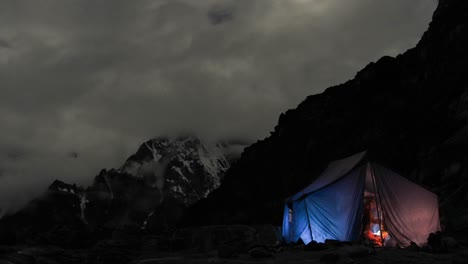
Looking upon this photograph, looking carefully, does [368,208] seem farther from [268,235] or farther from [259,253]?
[268,235]

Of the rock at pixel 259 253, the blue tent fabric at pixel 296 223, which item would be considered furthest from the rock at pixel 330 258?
the blue tent fabric at pixel 296 223

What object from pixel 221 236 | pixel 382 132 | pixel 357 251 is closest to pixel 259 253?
pixel 357 251

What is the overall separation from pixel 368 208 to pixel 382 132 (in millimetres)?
36685

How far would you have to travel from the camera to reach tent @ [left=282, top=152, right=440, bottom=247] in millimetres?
20172

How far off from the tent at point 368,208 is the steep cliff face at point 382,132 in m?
2.50

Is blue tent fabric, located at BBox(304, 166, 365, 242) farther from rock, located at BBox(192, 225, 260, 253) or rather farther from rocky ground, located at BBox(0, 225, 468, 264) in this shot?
rock, located at BBox(192, 225, 260, 253)

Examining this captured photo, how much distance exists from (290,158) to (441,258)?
6471 cm

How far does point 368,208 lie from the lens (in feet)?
68.7

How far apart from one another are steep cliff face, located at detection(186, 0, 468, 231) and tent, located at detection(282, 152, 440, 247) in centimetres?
250

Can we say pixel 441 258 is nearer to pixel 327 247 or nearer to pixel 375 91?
pixel 327 247

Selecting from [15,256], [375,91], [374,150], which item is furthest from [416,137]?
[15,256]

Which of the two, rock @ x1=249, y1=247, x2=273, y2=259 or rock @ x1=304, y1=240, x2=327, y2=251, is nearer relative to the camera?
rock @ x1=249, y1=247, x2=273, y2=259

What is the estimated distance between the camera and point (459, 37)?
50.3m

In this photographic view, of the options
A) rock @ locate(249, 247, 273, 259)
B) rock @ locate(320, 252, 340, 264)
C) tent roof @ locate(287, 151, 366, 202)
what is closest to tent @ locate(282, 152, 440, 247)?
tent roof @ locate(287, 151, 366, 202)
